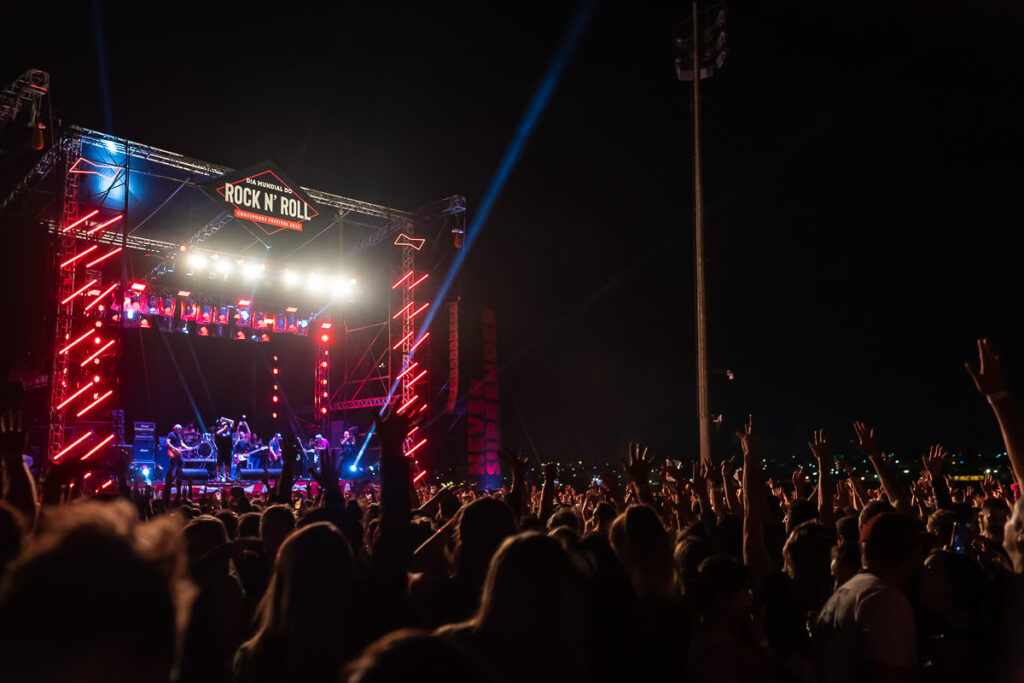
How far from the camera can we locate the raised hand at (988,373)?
3285 millimetres

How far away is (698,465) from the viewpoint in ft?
21.4

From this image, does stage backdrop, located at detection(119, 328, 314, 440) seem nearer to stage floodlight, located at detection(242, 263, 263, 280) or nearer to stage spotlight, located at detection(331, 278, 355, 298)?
stage floodlight, located at detection(242, 263, 263, 280)

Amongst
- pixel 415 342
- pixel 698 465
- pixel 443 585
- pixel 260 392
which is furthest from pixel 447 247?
pixel 443 585

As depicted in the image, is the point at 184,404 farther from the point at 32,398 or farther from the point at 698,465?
the point at 698,465

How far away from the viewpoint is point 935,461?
577 centimetres

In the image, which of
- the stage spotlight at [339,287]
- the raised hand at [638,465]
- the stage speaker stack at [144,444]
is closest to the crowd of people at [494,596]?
the raised hand at [638,465]

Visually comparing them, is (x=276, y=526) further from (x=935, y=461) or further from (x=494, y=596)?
(x=935, y=461)

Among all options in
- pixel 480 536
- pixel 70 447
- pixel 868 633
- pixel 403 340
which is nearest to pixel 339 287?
pixel 403 340

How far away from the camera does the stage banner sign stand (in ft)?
57.9

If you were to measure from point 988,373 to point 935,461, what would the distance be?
289 cm

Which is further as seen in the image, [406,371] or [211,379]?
[211,379]

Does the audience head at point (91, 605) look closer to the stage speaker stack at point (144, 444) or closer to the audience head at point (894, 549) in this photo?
the audience head at point (894, 549)

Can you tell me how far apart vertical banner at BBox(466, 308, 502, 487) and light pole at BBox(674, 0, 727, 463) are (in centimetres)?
1340

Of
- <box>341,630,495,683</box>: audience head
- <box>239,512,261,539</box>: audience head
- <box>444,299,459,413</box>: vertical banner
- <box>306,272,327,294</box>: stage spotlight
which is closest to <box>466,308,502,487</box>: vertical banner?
<box>444,299,459,413</box>: vertical banner
